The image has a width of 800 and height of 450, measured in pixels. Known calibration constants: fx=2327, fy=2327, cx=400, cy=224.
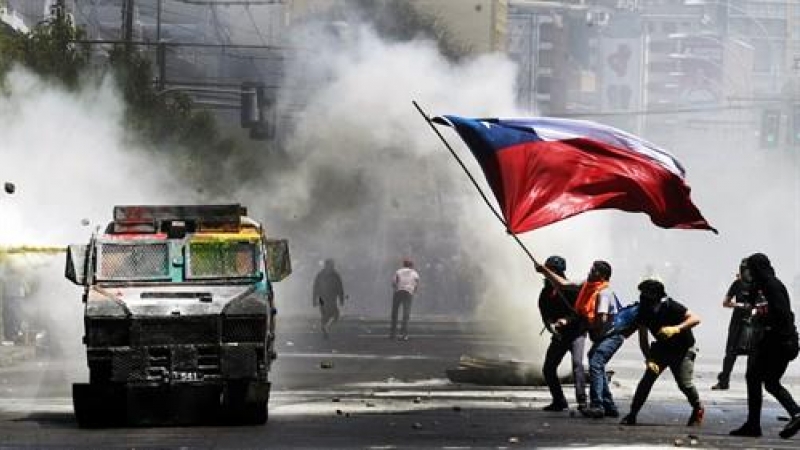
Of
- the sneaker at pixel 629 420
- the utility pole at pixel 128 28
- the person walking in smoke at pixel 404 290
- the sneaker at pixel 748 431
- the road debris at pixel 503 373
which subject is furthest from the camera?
the utility pole at pixel 128 28

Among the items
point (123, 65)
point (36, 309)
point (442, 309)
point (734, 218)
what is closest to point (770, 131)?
point (442, 309)

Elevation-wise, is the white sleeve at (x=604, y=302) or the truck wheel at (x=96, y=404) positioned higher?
the white sleeve at (x=604, y=302)

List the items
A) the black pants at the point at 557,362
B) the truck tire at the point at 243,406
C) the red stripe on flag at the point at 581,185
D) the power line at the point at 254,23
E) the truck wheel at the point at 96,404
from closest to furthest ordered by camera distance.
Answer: the truck wheel at the point at 96,404 → the truck tire at the point at 243,406 → the red stripe on flag at the point at 581,185 → the black pants at the point at 557,362 → the power line at the point at 254,23

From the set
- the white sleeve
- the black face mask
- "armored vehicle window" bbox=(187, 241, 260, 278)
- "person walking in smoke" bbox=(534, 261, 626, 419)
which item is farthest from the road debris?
"armored vehicle window" bbox=(187, 241, 260, 278)

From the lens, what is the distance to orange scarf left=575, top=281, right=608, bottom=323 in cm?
2242

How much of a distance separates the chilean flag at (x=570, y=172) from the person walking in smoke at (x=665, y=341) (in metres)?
0.89

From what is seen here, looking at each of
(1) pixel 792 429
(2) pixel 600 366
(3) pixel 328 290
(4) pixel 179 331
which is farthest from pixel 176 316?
(3) pixel 328 290

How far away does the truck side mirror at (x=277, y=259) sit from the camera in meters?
21.6

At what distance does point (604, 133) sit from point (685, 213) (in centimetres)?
125

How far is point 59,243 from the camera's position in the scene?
33.8m

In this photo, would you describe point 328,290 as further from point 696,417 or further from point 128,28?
point 696,417

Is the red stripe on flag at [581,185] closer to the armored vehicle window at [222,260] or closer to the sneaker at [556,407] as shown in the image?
the sneaker at [556,407]

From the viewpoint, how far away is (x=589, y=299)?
73.9ft

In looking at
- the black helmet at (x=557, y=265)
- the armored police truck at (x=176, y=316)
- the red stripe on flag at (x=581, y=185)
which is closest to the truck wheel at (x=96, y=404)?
the armored police truck at (x=176, y=316)
